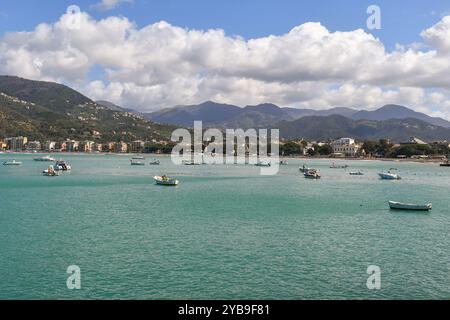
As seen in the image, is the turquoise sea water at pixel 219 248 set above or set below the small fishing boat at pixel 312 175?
below

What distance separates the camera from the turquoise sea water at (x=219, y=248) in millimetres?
24828

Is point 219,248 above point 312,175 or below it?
below

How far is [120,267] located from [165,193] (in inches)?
1750

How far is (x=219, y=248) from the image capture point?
1314 inches

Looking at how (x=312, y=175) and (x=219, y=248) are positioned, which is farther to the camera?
(x=312, y=175)

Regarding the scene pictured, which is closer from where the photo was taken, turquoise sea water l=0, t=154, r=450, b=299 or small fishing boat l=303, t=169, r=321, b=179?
turquoise sea water l=0, t=154, r=450, b=299

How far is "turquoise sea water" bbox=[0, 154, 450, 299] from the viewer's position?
24828mm

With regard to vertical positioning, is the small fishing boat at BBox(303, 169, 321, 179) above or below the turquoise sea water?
above

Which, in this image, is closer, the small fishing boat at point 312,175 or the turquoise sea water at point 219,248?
the turquoise sea water at point 219,248

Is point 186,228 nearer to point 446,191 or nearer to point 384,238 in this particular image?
point 384,238

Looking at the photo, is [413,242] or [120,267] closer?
[120,267]
